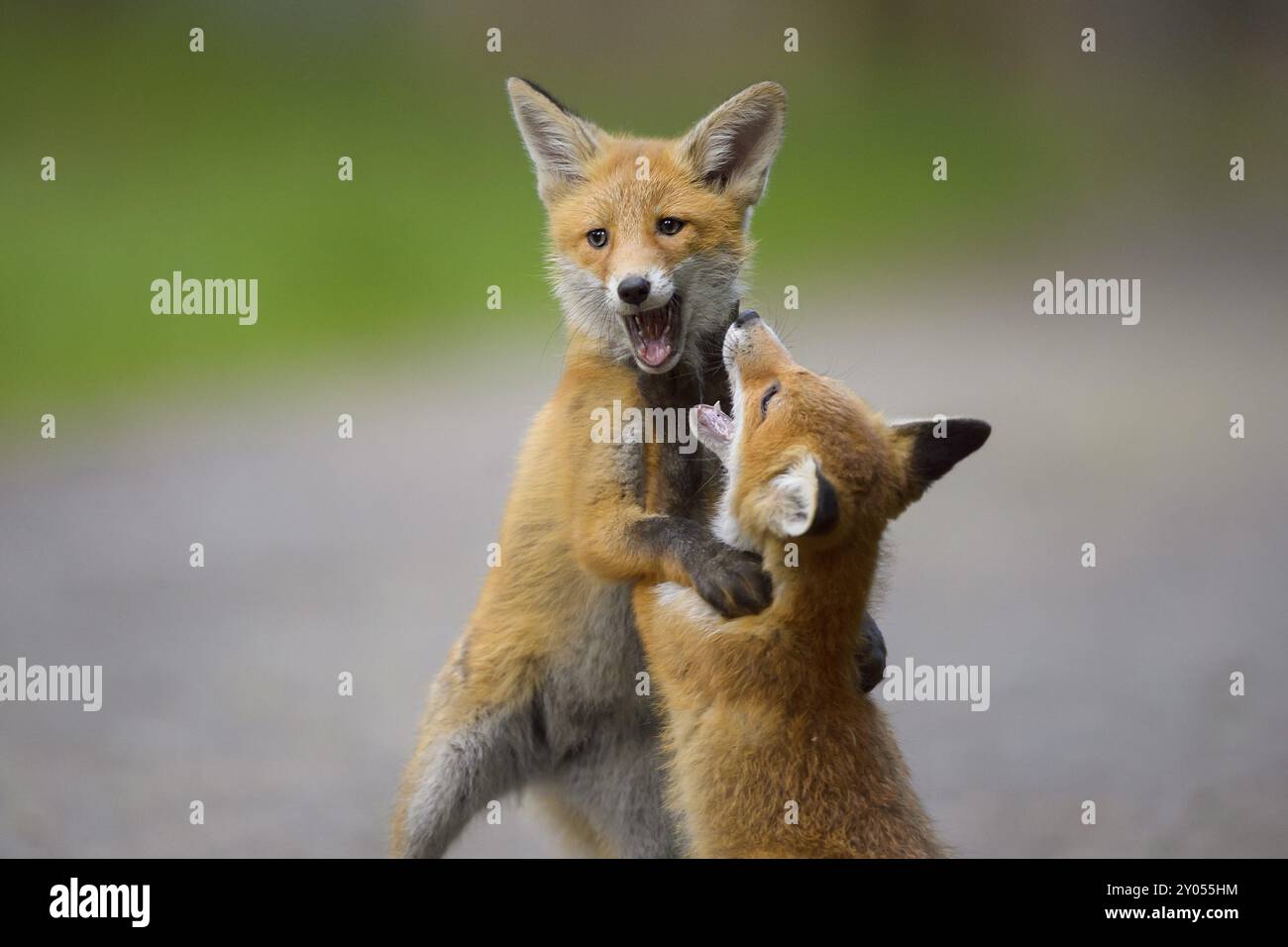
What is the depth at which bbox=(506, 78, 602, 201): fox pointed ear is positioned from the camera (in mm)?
3852

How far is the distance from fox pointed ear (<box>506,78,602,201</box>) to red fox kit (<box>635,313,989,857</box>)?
3.05 feet

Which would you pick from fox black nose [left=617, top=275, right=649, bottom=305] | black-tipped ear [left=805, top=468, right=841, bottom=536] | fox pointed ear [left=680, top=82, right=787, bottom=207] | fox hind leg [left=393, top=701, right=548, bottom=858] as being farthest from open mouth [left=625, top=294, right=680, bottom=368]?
fox hind leg [left=393, top=701, right=548, bottom=858]

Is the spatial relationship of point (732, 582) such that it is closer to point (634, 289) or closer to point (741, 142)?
point (634, 289)

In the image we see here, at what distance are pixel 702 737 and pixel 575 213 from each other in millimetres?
1567

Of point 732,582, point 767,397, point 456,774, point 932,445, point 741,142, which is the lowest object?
point 456,774

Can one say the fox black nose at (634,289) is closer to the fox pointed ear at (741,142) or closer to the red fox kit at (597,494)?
the red fox kit at (597,494)

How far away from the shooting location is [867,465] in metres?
3.23

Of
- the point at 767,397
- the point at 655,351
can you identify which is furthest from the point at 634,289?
the point at 767,397

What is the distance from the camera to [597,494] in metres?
3.64

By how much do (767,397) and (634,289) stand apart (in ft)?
1.53

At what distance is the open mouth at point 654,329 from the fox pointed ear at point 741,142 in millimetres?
451

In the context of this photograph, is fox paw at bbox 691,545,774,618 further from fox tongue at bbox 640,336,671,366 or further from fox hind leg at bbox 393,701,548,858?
fox hind leg at bbox 393,701,548,858

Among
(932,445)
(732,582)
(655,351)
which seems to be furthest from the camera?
(655,351)
